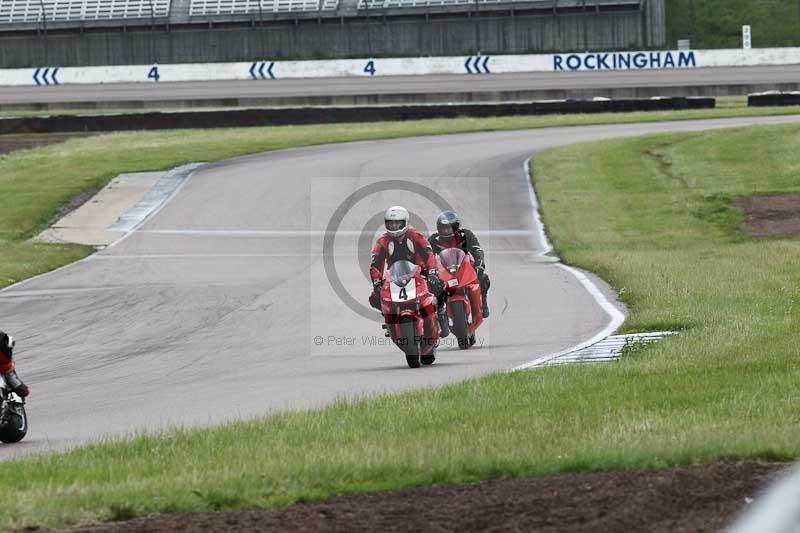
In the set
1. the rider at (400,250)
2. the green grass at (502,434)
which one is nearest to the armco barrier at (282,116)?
the green grass at (502,434)

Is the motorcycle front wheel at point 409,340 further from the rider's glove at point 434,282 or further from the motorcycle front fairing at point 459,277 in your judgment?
the motorcycle front fairing at point 459,277

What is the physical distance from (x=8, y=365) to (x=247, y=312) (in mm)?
7799

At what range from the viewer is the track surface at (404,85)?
192 ft

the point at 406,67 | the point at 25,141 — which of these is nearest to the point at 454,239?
the point at 25,141

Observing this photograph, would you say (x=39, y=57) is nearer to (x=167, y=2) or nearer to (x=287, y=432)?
(x=167, y=2)

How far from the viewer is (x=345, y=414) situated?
9.84 m

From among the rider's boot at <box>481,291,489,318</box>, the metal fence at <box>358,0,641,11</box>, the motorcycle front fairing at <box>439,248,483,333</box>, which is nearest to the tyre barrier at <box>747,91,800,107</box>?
the metal fence at <box>358,0,641,11</box>

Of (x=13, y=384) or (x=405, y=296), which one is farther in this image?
(x=405, y=296)

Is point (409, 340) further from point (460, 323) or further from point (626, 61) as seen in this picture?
point (626, 61)

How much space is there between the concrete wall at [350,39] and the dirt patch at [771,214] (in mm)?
39218

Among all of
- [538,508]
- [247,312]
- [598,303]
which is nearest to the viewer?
[538,508]

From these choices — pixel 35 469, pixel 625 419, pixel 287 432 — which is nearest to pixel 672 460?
pixel 625 419

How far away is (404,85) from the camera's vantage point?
201ft

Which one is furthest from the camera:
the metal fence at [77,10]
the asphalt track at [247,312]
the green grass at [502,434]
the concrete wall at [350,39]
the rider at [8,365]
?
the metal fence at [77,10]
